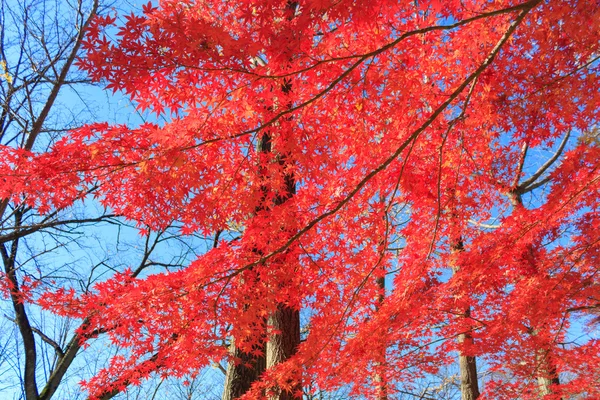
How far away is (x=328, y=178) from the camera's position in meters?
4.98

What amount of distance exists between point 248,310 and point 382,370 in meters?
3.27

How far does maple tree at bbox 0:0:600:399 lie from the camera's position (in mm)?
3170

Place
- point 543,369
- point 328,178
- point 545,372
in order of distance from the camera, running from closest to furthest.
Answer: point 328,178 < point 543,369 < point 545,372

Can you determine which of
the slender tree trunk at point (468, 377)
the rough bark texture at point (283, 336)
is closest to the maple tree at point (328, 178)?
the rough bark texture at point (283, 336)

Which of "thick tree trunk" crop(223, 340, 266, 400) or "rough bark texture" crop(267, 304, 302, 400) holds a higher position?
"rough bark texture" crop(267, 304, 302, 400)

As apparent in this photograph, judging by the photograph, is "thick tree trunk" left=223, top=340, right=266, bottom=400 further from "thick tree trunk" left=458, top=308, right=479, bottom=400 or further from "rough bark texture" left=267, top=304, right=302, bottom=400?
"thick tree trunk" left=458, top=308, right=479, bottom=400

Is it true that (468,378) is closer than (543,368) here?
No

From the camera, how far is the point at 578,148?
4828mm

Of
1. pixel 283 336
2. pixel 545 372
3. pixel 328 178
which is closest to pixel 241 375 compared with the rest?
pixel 283 336

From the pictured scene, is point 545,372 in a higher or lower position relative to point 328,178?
lower

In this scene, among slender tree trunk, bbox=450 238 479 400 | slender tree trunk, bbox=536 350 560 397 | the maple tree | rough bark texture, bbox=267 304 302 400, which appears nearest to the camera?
the maple tree

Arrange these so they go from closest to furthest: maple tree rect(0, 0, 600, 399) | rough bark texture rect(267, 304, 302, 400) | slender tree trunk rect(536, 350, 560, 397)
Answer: maple tree rect(0, 0, 600, 399), rough bark texture rect(267, 304, 302, 400), slender tree trunk rect(536, 350, 560, 397)

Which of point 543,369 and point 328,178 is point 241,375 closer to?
point 328,178

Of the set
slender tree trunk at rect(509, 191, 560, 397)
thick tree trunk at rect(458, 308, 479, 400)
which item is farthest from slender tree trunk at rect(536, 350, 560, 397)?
thick tree trunk at rect(458, 308, 479, 400)
